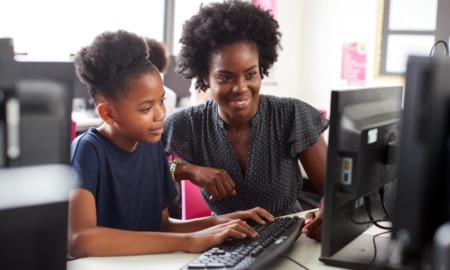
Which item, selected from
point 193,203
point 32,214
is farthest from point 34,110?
point 193,203

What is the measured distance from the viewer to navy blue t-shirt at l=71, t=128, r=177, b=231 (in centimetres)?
130

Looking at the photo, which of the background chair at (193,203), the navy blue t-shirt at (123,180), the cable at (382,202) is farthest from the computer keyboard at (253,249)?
the background chair at (193,203)

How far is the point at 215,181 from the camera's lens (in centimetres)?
152

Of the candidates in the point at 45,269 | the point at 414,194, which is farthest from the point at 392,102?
the point at 45,269

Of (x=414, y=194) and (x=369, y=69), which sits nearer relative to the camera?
(x=414, y=194)

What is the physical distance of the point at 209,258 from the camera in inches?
42.5

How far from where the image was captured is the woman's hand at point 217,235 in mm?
1193

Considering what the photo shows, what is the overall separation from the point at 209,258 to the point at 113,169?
39 cm

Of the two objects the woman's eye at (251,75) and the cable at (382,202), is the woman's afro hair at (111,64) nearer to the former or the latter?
the woman's eye at (251,75)

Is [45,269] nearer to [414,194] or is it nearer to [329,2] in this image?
[414,194]

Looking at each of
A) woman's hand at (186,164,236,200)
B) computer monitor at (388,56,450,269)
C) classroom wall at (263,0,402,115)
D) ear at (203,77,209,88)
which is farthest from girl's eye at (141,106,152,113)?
classroom wall at (263,0,402,115)

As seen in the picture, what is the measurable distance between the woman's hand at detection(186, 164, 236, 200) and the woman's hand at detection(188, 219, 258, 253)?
0.96ft

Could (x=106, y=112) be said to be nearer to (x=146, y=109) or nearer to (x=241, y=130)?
(x=146, y=109)

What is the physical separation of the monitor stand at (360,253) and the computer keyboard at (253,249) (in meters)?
0.10
